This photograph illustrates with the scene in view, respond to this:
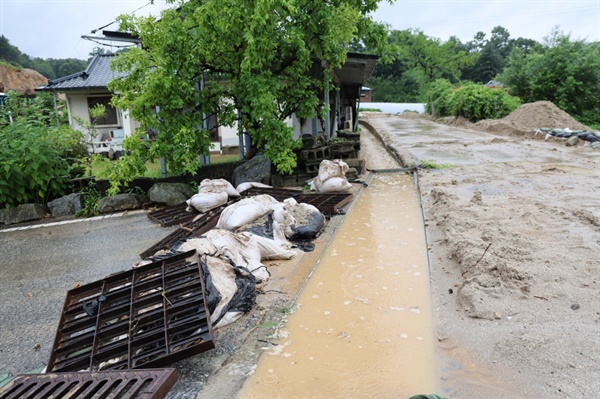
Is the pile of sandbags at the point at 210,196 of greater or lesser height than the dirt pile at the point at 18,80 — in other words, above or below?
below

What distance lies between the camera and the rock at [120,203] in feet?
24.7

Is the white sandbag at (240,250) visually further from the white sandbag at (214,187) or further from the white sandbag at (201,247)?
the white sandbag at (214,187)

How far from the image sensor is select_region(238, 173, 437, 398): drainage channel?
262 centimetres

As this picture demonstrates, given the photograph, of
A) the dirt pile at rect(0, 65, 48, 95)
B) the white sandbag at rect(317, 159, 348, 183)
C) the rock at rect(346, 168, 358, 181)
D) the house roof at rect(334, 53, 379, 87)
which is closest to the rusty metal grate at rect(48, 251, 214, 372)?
the white sandbag at rect(317, 159, 348, 183)

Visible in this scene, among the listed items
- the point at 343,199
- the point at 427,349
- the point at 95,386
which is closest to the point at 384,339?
the point at 427,349

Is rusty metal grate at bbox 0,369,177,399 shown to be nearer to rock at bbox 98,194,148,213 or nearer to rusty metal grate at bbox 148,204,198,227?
rusty metal grate at bbox 148,204,198,227

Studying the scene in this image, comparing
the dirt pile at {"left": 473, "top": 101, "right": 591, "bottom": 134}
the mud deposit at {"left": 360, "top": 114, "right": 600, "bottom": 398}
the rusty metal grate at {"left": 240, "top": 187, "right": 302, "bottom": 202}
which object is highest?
the dirt pile at {"left": 473, "top": 101, "right": 591, "bottom": 134}

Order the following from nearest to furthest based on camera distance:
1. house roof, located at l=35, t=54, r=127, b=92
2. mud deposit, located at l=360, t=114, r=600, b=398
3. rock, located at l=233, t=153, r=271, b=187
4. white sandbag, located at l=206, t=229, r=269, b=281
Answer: mud deposit, located at l=360, t=114, r=600, b=398 → white sandbag, located at l=206, t=229, r=269, b=281 → rock, located at l=233, t=153, r=271, b=187 → house roof, located at l=35, t=54, r=127, b=92

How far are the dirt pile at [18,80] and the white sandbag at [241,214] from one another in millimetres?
29504

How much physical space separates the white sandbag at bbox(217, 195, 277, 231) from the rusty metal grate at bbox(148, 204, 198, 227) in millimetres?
1351

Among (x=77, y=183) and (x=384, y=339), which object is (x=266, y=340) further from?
(x=77, y=183)

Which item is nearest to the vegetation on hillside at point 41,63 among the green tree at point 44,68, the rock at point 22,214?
the green tree at point 44,68

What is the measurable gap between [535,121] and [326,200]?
14173 millimetres

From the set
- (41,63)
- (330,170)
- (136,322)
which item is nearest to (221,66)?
(330,170)
